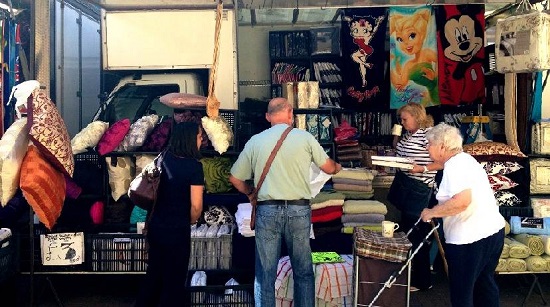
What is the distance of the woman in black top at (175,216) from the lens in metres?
4.21

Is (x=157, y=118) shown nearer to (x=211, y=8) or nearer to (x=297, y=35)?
(x=211, y=8)

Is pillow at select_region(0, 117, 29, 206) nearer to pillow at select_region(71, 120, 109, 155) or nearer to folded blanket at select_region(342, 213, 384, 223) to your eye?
pillow at select_region(71, 120, 109, 155)

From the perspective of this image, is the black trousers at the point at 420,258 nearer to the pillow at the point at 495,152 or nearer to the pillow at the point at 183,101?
the pillow at the point at 495,152

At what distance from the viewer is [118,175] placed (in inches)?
229

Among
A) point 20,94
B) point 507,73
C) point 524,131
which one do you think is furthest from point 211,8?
point 524,131

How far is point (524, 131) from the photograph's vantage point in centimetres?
608

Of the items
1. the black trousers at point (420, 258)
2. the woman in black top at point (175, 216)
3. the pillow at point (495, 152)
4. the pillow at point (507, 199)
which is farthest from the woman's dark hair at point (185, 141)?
the pillow at point (507, 199)

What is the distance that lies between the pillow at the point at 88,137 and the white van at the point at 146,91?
0.63 metres

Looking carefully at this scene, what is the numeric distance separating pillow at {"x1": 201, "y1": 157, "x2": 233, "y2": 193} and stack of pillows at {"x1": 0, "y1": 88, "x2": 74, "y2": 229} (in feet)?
4.63

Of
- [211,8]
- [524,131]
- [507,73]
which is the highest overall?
[211,8]

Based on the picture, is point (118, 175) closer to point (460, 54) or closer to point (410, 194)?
point (410, 194)

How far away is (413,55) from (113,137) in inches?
187

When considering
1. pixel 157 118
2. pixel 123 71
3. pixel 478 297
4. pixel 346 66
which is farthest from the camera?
pixel 346 66

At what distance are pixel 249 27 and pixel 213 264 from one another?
592cm
